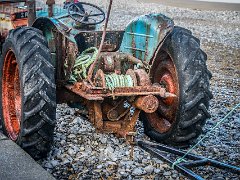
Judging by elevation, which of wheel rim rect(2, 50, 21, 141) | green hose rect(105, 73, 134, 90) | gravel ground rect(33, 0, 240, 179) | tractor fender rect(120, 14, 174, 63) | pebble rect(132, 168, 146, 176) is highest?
tractor fender rect(120, 14, 174, 63)

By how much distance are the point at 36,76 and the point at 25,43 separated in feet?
1.57

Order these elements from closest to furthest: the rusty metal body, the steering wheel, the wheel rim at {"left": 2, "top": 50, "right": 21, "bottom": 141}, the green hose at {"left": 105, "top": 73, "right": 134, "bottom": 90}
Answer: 1. the rusty metal body
2. the green hose at {"left": 105, "top": 73, "right": 134, "bottom": 90}
3. the wheel rim at {"left": 2, "top": 50, "right": 21, "bottom": 141}
4. the steering wheel

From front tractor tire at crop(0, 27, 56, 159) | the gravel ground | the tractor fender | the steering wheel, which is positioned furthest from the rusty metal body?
front tractor tire at crop(0, 27, 56, 159)

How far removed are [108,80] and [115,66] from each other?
536mm

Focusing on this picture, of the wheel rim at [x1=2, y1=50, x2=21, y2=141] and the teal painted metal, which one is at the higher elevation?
the teal painted metal

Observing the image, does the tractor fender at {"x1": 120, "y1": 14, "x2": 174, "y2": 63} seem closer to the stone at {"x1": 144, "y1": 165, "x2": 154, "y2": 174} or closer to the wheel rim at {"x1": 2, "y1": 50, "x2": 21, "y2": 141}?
the stone at {"x1": 144, "y1": 165, "x2": 154, "y2": 174}

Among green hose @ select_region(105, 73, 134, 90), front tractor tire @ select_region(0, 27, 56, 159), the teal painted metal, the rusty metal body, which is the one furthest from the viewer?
the teal painted metal

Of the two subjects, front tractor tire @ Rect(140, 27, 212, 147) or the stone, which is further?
front tractor tire @ Rect(140, 27, 212, 147)

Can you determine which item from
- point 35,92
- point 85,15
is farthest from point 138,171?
point 85,15

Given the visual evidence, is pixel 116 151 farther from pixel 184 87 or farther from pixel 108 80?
pixel 184 87

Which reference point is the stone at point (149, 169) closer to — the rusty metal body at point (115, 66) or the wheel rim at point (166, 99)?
the rusty metal body at point (115, 66)

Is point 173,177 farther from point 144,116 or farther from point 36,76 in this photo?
point 36,76

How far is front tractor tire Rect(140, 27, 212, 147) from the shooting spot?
17.1 ft

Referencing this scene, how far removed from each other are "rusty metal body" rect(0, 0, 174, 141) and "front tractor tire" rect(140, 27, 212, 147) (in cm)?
16
